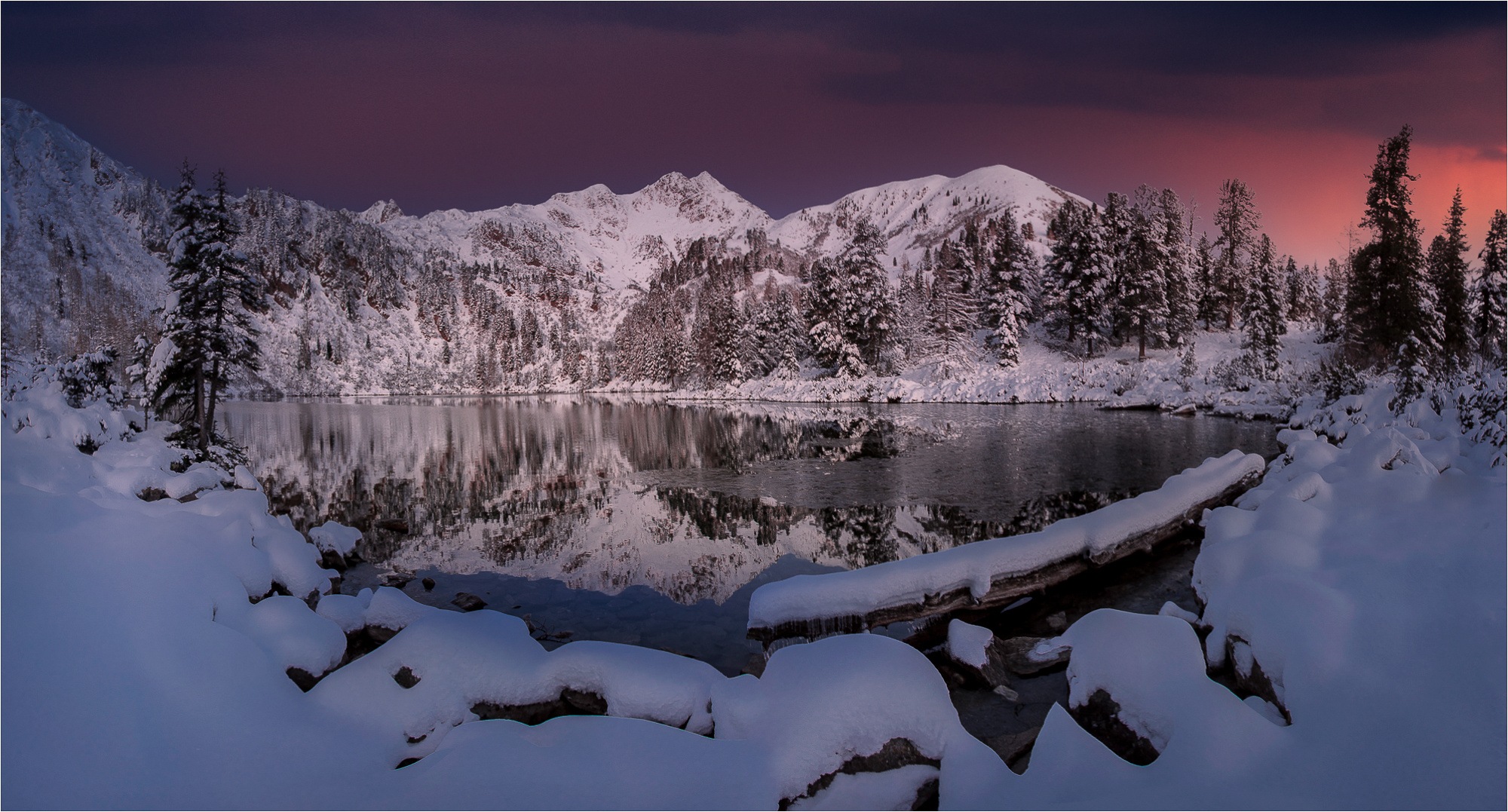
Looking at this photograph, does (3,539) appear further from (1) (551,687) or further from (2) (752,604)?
(2) (752,604)

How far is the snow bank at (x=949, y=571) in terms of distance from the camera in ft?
20.4

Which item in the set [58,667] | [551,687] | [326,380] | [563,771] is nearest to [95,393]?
[58,667]

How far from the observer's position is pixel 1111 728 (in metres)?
4.25

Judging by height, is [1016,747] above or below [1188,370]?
below

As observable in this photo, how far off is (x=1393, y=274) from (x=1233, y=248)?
28.2m

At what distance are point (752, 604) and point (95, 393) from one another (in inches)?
774

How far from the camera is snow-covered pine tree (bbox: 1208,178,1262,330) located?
5144 cm

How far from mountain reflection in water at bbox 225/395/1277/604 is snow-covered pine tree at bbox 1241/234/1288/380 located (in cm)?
1468

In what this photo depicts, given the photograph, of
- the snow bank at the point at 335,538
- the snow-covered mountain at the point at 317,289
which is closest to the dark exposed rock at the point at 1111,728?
the snow bank at the point at 335,538

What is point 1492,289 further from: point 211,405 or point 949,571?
point 211,405

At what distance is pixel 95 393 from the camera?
15.6m

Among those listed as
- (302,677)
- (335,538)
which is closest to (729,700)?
(302,677)

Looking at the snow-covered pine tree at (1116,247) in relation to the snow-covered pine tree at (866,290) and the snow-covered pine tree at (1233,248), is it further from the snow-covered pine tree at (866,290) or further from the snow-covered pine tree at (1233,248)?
the snow-covered pine tree at (866,290)

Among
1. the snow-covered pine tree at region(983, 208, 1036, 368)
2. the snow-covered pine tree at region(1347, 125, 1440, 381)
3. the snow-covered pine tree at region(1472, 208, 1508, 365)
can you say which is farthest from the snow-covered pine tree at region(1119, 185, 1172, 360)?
the snow-covered pine tree at region(1472, 208, 1508, 365)
